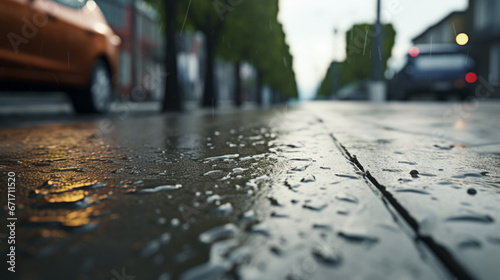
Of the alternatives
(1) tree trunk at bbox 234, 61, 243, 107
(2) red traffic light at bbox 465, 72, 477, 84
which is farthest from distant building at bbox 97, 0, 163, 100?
(2) red traffic light at bbox 465, 72, 477, 84

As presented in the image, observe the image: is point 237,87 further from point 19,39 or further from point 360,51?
point 360,51

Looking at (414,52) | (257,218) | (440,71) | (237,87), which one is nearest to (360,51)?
(237,87)

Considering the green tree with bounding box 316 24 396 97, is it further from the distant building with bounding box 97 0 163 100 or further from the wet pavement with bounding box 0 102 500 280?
the wet pavement with bounding box 0 102 500 280

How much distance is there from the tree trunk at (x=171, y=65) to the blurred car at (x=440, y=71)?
8.52m

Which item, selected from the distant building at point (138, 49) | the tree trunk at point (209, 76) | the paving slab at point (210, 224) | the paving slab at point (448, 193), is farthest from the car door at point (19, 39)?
the distant building at point (138, 49)

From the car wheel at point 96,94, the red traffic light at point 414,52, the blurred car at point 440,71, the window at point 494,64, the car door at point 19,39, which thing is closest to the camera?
the car door at point 19,39

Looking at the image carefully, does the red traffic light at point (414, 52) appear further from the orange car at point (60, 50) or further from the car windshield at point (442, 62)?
the orange car at point (60, 50)

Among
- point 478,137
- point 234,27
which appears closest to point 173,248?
point 478,137

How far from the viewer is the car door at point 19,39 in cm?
411

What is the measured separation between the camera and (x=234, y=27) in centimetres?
1525

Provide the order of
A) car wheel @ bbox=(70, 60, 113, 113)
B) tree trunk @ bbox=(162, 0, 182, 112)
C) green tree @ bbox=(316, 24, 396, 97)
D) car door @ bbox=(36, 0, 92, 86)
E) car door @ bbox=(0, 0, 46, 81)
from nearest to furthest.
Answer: car door @ bbox=(0, 0, 46, 81)
car door @ bbox=(36, 0, 92, 86)
car wheel @ bbox=(70, 60, 113, 113)
tree trunk @ bbox=(162, 0, 182, 112)
green tree @ bbox=(316, 24, 396, 97)

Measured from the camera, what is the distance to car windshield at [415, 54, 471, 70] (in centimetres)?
1374

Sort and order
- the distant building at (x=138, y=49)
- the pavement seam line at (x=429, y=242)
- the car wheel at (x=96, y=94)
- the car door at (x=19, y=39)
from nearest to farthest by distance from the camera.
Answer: the pavement seam line at (x=429, y=242), the car door at (x=19, y=39), the car wheel at (x=96, y=94), the distant building at (x=138, y=49)

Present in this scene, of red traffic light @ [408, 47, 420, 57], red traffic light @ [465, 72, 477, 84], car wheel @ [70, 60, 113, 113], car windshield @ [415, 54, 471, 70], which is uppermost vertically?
red traffic light @ [408, 47, 420, 57]
